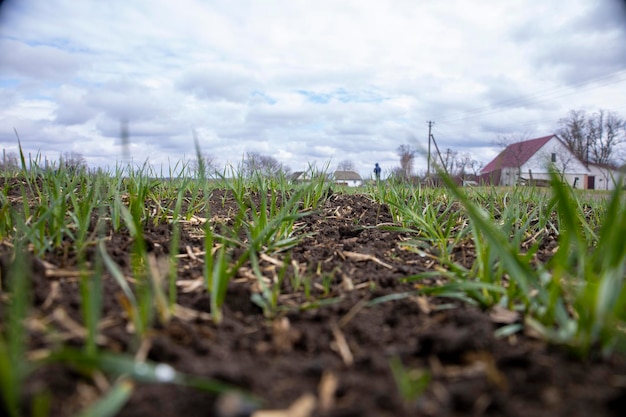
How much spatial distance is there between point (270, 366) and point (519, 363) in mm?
540

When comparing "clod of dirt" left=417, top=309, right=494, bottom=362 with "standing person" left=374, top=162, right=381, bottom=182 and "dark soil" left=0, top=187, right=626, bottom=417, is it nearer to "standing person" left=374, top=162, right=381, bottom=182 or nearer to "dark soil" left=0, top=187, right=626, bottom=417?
"dark soil" left=0, top=187, right=626, bottom=417

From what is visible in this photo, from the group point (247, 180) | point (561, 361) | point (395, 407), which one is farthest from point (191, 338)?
point (247, 180)

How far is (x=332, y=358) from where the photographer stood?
1.05 meters

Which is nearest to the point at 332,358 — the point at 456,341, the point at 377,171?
the point at 456,341

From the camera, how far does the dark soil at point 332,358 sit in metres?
0.85

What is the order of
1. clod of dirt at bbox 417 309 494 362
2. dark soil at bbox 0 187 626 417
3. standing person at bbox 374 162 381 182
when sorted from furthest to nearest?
standing person at bbox 374 162 381 182 < clod of dirt at bbox 417 309 494 362 < dark soil at bbox 0 187 626 417

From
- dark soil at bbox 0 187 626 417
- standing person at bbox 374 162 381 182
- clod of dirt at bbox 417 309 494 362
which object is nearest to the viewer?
dark soil at bbox 0 187 626 417

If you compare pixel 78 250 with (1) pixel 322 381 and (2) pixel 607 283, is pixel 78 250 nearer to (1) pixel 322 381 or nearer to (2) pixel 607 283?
(1) pixel 322 381

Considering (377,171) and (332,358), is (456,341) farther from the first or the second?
(377,171)

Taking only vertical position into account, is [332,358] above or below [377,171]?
below

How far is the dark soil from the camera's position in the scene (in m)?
Answer: 0.85

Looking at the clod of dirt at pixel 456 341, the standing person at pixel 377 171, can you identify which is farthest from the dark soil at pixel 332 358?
the standing person at pixel 377 171

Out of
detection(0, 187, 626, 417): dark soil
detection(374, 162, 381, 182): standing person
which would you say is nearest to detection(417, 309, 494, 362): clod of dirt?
detection(0, 187, 626, 417): dark soil

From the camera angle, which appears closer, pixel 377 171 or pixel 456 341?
pixel 456 341
